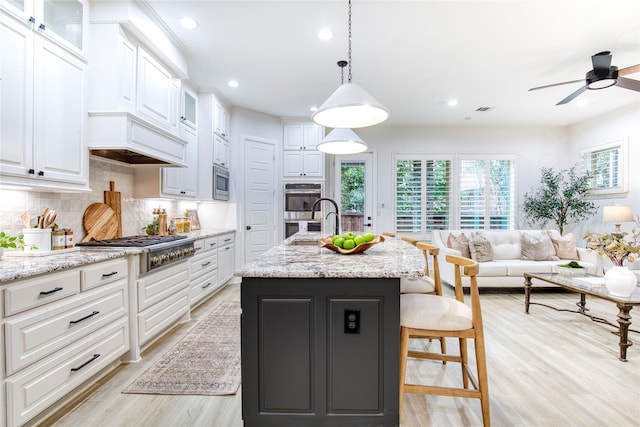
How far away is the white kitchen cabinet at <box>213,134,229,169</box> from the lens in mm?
4379

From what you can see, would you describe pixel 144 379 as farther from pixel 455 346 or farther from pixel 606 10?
pixel 606 10

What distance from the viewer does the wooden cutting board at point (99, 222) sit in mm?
2680

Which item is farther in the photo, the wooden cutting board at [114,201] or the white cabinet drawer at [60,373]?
the wooden cutting board at [114,201]

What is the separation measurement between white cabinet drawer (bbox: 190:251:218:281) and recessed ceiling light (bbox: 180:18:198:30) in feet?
7.40

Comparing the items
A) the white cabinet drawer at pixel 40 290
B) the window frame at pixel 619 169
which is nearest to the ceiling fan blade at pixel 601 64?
the window frame at pixel 619 169

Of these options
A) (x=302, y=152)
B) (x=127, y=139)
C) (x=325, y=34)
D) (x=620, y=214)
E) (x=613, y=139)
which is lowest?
(x=620, y=214)

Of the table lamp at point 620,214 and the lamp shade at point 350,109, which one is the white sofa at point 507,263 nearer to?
the table lamp at point 620,214

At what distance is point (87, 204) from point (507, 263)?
493 cm

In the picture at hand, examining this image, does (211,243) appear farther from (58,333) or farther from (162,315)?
(58,333)

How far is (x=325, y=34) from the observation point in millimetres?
2945

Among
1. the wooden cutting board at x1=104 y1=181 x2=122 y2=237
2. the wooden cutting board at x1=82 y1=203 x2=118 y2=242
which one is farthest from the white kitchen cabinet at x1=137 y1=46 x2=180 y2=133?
the wooden cutting board at x1=82 y1=203 x2=118 y2=242

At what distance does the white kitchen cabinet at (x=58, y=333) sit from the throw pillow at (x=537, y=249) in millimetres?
5018

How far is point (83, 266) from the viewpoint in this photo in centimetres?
188

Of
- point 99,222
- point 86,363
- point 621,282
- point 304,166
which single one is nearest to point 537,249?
point 621,282
